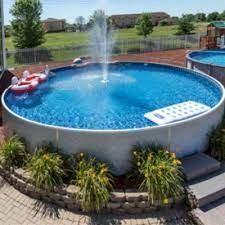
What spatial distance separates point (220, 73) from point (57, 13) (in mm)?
42260

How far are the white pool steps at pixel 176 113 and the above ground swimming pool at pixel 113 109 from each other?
0.65 feet

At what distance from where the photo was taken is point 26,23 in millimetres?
28250

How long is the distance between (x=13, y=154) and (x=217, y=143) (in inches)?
172

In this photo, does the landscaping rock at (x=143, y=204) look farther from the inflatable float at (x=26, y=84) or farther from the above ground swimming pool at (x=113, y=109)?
the inflatable float at (x=26, y=84)

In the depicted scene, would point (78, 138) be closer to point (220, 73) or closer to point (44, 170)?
point (44, 170)

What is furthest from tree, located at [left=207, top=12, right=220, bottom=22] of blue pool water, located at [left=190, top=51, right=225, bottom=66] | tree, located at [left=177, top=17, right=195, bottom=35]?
blue pool water, located at [left=190, top=51, right=225, bottom=66]

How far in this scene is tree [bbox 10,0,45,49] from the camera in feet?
91.7

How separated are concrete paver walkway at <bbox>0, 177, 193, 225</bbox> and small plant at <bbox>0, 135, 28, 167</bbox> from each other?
0.91m

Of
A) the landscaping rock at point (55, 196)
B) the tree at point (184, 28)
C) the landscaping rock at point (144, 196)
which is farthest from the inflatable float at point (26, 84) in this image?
the tree at point (184, 28)

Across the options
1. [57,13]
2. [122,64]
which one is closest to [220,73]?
[122,64]

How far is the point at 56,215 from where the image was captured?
609cm

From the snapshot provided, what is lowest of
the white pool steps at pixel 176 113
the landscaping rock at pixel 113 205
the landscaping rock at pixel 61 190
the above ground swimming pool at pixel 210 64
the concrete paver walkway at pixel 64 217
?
the concrete paver walkway at pixel 64 217

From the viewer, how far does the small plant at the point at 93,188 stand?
19.1 feet

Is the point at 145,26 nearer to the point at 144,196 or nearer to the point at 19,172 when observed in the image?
the point at 19,172
